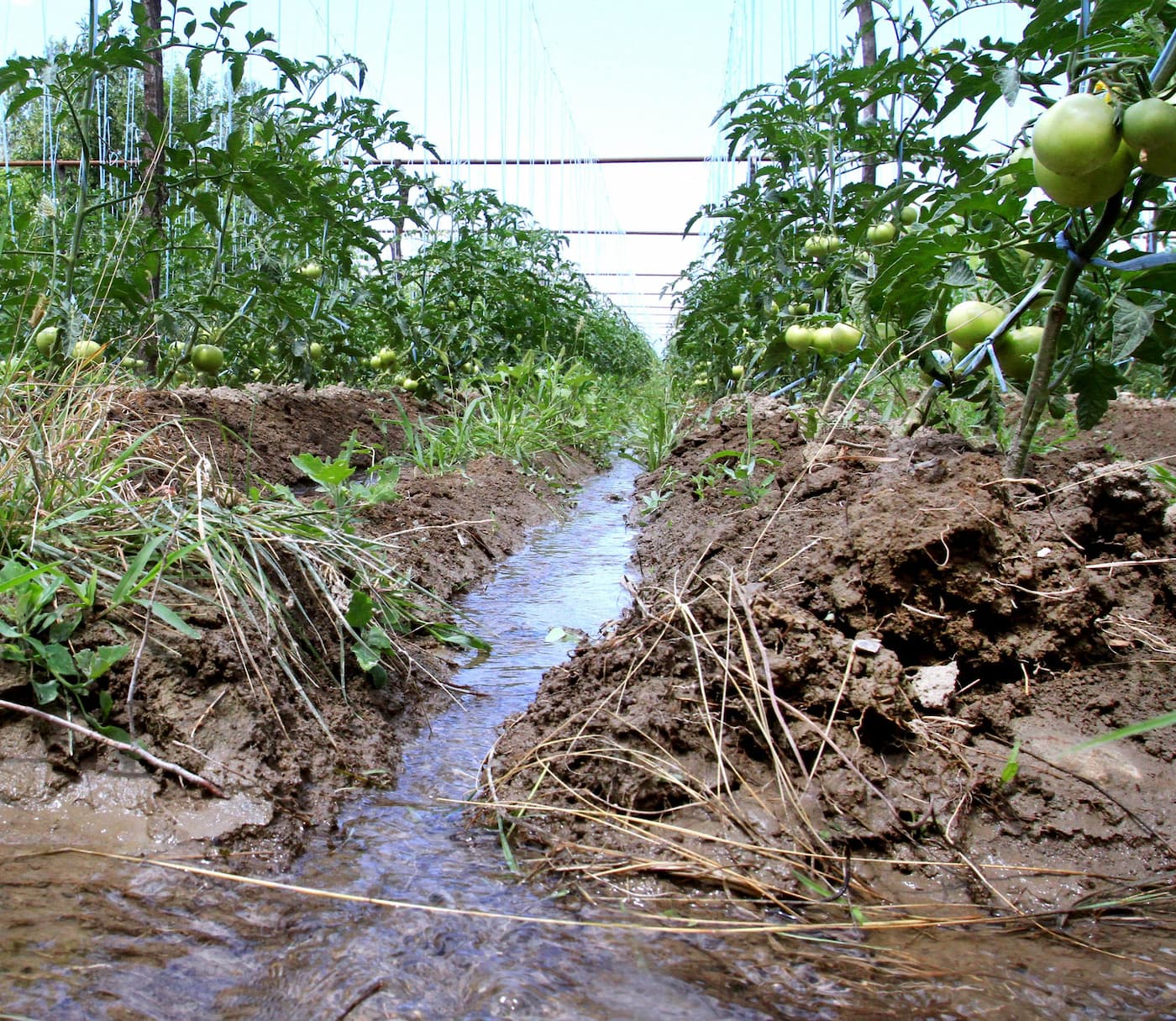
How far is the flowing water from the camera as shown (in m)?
0.92

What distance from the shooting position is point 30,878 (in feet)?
3.61

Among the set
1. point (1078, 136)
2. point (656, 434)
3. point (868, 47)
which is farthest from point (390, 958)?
point (868, 47)

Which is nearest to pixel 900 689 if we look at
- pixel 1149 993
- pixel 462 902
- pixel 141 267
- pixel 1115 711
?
pixel 1115 711

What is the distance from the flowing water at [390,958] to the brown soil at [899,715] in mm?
144

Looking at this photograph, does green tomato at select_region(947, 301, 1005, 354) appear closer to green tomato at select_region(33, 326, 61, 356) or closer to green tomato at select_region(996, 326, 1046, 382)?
green tomato at select_region(996, 326, 1046, 382)

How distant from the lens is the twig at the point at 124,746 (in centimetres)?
129

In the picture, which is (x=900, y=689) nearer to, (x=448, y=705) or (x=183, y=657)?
(x=448, y=705)

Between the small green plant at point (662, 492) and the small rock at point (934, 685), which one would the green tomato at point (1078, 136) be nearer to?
the small rock at point (934, 685)

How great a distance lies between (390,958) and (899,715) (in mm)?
771

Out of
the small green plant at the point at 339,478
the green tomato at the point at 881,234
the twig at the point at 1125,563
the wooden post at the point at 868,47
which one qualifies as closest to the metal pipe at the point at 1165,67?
the twig at the point at 1125,563

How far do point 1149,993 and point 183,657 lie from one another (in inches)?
51.6

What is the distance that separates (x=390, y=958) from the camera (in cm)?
100

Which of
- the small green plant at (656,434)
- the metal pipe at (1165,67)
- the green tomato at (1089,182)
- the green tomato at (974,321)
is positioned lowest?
the small green plant at (656,434)

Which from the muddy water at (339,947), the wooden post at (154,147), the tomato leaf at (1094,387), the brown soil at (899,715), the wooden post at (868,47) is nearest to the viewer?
the muddy water at (339,947)
